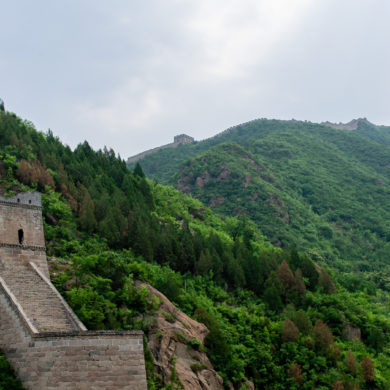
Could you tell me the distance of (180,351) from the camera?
73.8ft

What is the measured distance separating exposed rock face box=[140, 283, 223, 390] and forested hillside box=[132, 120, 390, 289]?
1300 inches

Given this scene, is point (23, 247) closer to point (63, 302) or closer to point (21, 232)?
point (21, 232)

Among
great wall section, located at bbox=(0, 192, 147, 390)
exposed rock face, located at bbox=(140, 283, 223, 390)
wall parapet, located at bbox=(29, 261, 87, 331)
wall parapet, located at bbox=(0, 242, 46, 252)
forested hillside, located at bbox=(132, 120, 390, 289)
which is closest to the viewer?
great wall section, located at bbox=(0, 192, 147, 390)

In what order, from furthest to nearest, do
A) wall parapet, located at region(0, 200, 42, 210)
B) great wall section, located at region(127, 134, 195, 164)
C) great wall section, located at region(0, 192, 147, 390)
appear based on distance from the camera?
1. great wall section, located at region(127, 134, 195, 164)
2. wall parapet, located at region(0, 200, 42, 210)
3. great wall section, located at region(0, 192, 147, 390)

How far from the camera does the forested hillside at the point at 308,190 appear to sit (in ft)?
226

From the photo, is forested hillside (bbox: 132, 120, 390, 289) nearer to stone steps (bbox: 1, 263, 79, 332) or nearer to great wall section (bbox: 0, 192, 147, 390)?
stone steps (bbox: 1, 263, 79, 332)

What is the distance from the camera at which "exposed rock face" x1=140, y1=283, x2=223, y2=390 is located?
2108cm

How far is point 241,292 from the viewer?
3472 cm

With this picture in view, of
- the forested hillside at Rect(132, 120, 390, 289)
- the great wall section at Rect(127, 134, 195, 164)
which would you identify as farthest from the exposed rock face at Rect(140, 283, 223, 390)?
the great wall section at Rect(127, 134, 195, 164)

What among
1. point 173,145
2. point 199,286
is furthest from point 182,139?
point 199,286

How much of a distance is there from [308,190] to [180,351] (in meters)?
70.2

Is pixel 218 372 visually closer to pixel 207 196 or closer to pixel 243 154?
pixel 207 196

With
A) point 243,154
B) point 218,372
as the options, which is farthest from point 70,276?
point 243,154

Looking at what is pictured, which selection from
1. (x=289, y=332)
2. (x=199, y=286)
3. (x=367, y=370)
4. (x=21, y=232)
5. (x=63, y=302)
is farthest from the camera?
(x=199, y=286)
